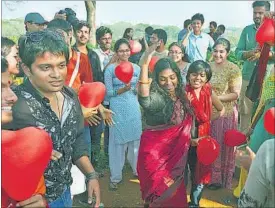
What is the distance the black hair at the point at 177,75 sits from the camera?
10.8 ft

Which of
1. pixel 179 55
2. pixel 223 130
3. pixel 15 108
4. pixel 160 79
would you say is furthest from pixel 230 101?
pixel 15 108

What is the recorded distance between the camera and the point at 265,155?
5.04 feet

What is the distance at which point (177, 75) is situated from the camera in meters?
3.38

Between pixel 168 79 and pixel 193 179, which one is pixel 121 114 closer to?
pixel 193 179

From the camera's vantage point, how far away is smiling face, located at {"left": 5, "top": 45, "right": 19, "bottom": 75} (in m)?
2.26

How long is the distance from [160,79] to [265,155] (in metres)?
1.87

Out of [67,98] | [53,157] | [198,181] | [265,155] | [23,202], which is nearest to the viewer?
[265,155]

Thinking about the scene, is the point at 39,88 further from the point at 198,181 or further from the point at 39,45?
the point at 198,181

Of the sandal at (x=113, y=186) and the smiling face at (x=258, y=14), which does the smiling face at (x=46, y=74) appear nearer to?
the sandal at (x=113, y=186)

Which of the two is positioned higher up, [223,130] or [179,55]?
[179,55]

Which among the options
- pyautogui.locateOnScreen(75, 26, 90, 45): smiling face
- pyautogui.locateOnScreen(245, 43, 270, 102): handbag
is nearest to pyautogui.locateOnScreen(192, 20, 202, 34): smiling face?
pyautogui.locateOnScreen(75, 26, 90, 45): smiling face

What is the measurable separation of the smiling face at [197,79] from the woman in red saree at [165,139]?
25cm

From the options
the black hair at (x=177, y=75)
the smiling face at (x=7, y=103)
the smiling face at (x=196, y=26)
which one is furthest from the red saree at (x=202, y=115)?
the smiling face at (x=196, y=26)

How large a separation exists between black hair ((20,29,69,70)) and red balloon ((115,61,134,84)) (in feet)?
6.57
